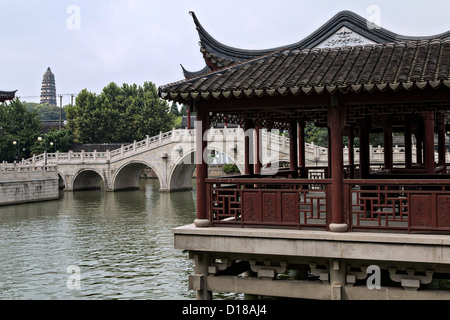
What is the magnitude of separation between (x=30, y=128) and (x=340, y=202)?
122 ft

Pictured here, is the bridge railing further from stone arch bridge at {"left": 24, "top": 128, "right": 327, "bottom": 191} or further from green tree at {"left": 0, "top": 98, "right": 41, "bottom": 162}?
green tree at {"left": 0, "top": 98, "right": 41, "bottom": 162}

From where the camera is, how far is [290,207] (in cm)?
613

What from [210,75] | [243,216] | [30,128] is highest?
[30,128]

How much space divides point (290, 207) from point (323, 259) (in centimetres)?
67

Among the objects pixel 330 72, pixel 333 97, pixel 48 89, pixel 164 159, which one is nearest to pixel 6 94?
pixel 164 159

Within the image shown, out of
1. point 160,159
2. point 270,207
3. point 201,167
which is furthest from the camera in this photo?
point 160,159

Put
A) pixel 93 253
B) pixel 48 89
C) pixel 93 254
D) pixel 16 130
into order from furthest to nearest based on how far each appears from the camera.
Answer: pixel 48 89 < pixel 16 130 < pixel 93 253 < pixel 93 254

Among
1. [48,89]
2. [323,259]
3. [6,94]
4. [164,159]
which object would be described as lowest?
[323,259]

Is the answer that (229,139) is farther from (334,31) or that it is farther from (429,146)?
(334,31)

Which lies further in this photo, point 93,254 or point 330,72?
→ point 93,254

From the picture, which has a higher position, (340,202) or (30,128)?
(30,128)

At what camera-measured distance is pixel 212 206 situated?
21.3 ft
